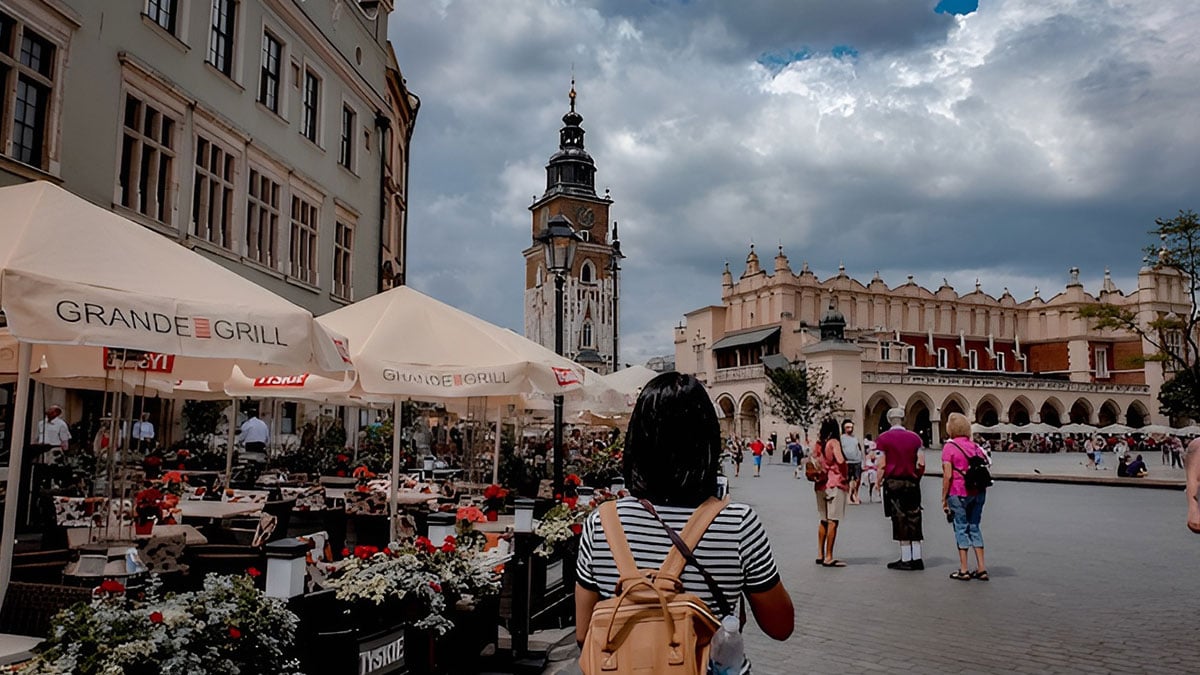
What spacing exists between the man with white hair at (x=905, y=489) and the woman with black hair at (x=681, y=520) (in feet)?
26.1

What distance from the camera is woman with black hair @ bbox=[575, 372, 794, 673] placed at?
235 cm

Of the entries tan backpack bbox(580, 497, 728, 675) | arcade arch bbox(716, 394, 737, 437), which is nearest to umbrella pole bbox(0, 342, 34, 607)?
tan backpack bbox(580, 497, 728, 675)

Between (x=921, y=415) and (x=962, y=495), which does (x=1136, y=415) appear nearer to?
(x=921, y=415)

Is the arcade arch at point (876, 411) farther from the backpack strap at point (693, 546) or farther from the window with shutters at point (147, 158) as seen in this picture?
the backpack strap at point (693, 546)

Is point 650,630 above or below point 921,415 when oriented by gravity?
below

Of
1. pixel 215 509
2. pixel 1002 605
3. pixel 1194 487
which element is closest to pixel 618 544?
pixel 1194 487

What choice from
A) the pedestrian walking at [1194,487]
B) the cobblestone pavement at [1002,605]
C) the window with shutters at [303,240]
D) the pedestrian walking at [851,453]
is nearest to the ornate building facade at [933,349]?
the pedestrian walking at [851,453]

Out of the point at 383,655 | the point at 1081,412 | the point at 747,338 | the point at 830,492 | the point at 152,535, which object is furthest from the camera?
the point at 1081,412

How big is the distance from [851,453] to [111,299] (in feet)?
46.4

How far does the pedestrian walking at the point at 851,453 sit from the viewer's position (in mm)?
14977

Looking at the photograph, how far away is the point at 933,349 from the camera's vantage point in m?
70.5

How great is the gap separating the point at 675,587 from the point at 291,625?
2120mm

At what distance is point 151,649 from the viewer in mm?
3051

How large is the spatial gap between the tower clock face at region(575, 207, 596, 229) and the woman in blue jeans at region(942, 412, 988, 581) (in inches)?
3430
